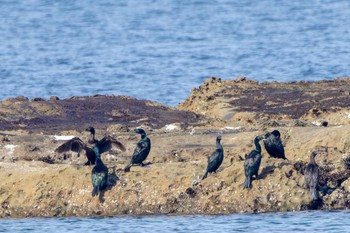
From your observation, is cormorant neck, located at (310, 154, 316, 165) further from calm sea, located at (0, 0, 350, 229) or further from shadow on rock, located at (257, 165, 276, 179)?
calm sea, located at (0, 0, 350, 229)

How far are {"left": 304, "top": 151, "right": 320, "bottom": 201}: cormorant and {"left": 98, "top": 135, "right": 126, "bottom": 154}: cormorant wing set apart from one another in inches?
132

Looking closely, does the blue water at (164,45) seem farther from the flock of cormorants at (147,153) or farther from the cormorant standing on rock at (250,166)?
the cormorant standing on rock at (250,166)

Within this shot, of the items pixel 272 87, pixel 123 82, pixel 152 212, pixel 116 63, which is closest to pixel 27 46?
pixel 116 63

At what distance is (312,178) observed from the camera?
19438 millimetres

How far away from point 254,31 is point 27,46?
8.92 meters

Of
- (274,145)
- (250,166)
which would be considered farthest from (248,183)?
(274,145)

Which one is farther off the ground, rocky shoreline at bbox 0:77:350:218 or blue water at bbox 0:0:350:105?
blue water at bbox 0:0:350:105

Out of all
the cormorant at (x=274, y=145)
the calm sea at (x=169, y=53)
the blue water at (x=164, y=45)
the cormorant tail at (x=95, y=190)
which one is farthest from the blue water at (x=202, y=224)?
the blue water at (x=164, y=45)

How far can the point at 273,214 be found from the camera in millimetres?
19609

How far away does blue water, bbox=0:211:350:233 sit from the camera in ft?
61.9

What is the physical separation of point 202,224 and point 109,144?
2979mm

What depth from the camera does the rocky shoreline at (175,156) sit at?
19891mm

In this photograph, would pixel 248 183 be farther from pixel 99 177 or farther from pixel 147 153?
pixel 99 177

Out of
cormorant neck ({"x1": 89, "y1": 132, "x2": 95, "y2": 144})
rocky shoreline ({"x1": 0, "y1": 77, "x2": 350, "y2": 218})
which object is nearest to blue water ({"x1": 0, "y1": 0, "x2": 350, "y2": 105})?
rocky shoreline ({"x1": 0, "y1": 77, "x2": 350, "y2": 218})
